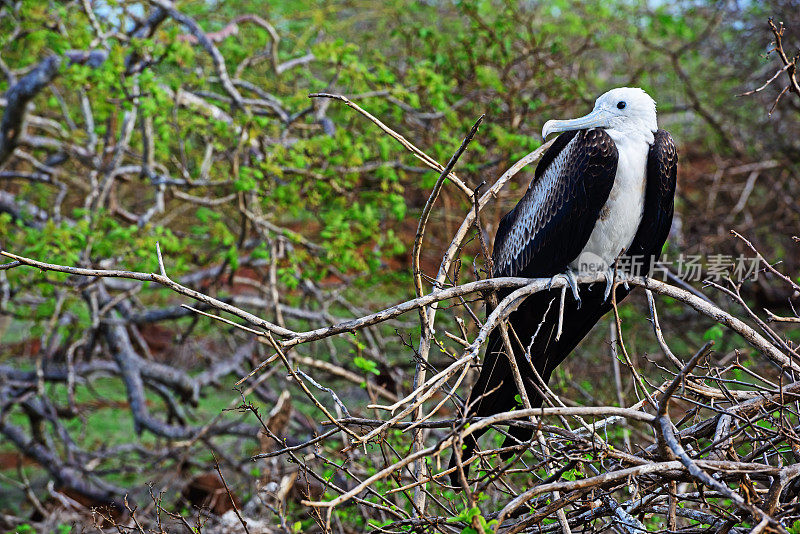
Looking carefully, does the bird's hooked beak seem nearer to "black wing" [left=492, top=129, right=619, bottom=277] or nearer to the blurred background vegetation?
"black wing" [left=492, top=129, right=619, bottom=277]

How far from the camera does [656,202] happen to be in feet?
9.27

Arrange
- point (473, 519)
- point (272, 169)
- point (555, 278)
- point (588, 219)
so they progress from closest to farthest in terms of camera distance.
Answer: point (473, 519)
point (555, 278)
point (588, 219)
point (272, 169)

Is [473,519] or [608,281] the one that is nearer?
[473,519]

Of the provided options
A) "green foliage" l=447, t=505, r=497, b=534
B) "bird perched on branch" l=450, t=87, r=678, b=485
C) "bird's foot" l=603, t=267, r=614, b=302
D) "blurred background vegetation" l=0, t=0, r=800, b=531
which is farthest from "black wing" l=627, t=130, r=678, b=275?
"green foliage" l=447, t=505, r=497, b=534

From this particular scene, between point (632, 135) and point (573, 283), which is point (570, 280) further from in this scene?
point (632, 135)

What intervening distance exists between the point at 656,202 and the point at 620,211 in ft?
0.45

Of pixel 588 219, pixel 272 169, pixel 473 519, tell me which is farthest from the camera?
pixel 272 169

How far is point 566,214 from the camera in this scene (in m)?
2.86

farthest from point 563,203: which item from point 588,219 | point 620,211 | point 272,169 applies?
point 272,169

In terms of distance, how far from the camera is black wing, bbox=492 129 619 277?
2744mm

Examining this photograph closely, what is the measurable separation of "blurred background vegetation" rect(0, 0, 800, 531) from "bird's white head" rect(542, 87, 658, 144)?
447mm

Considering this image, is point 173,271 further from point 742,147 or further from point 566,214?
point 742,147

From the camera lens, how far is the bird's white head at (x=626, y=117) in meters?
2.84

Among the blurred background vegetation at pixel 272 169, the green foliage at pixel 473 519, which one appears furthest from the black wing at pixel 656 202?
the green foliage at pixel 473 519
